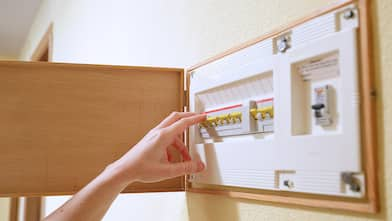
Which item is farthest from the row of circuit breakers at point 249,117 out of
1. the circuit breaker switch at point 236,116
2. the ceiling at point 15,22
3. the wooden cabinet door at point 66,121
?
the ceiling at point 15,22

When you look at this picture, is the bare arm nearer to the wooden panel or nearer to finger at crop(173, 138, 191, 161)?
finger at crop(173, 138, 191, 161)

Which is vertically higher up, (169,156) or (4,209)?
(169,156)

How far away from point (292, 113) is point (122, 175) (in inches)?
12.6

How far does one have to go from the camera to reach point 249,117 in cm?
75

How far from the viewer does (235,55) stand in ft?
2.63

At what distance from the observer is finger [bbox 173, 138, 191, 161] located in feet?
2.91

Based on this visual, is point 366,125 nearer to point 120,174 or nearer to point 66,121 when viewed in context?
point 120,174

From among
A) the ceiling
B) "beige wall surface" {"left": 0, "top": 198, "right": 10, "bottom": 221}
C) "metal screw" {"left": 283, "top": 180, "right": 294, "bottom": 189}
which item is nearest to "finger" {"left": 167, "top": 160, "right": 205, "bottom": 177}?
"metal screw" {"left": 283, "top": 180, "right": 294, "bottom": 189}

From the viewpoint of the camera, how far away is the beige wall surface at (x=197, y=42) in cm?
53

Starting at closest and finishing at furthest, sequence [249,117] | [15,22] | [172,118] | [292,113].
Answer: [292,113] < [249,117] < [172,118] < [15,22]

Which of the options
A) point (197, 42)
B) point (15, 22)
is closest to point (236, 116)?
point (197, 42)

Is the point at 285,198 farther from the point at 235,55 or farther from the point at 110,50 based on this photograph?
the point at 110,50

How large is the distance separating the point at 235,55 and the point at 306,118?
8.4 inches

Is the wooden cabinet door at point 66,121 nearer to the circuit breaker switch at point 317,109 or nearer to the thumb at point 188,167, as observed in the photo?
the thumb at point 188,167
